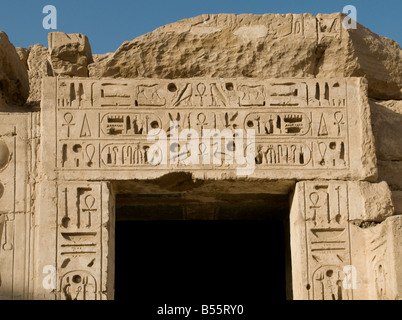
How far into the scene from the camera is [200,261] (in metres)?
10.1

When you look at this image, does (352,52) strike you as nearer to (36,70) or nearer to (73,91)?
(73,91)

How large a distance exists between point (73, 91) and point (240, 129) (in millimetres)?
1537

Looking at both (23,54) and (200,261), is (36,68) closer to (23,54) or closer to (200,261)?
(23,54)

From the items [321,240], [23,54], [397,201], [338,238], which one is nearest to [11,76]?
[23,54]

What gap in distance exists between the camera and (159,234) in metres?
10.0

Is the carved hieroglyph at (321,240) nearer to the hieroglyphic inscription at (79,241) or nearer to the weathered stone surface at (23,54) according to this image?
the hieroglyphic inscription at (79,241)

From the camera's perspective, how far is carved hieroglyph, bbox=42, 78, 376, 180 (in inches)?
297

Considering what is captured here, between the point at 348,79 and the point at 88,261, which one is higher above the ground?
the point at 348,79

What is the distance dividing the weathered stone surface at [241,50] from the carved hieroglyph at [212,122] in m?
0.70

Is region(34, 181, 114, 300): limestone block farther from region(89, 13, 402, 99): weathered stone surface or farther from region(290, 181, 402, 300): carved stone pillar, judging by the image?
region(290, 181, 402, 300): carved stone pillar

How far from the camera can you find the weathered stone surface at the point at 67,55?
8508 millimetres

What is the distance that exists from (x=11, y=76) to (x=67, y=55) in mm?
614

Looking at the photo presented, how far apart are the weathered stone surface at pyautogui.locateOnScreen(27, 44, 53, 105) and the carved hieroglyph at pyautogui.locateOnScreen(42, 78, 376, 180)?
1.77 meters

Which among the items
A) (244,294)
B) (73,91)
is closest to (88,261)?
(73,91)
